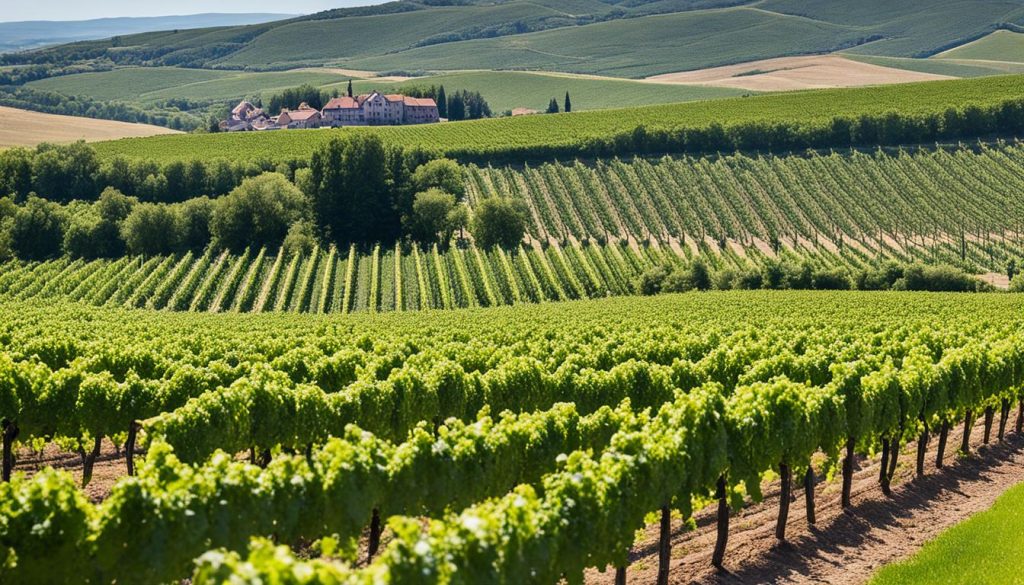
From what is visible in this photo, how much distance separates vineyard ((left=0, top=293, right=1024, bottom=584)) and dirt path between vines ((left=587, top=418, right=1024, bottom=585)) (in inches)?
31.5

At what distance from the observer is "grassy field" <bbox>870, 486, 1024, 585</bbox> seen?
2030 centimetres

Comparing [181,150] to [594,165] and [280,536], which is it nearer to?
[594,165]

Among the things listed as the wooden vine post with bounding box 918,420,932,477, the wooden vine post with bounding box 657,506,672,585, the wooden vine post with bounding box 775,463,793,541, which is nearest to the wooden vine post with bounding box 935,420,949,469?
the wooden vine post with bounding box 918,420,932,477

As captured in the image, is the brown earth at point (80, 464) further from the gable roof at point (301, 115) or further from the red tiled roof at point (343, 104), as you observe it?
the gable roof at point (301, 115)

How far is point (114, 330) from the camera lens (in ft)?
143

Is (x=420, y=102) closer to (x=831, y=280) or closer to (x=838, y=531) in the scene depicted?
(x=831, y=280)

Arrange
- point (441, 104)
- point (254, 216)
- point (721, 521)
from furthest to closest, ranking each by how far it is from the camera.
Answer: point (441, 104), point (254, 216), point (721, 521)

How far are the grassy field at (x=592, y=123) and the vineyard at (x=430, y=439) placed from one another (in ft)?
305

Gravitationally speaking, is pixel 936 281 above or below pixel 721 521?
below

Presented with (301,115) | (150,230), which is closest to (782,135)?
(150,230)

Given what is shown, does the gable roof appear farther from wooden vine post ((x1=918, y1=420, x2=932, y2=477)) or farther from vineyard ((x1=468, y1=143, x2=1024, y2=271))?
wooden vine post ((x1=918, y1=420, x2=932, y2=477))

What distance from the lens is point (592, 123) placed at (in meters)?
143

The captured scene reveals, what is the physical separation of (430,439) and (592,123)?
128167 millimetres

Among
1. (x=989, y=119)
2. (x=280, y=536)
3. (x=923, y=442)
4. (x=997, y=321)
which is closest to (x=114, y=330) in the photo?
(x=280, y=536)
